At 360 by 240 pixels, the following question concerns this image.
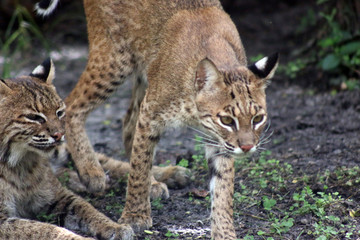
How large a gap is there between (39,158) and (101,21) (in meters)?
1.59

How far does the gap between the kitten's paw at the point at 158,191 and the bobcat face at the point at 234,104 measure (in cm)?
123

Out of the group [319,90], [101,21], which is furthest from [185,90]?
[319,90]

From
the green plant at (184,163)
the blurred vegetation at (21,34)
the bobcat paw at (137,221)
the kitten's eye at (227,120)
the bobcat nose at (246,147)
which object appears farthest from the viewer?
the blurred vegetation at (21,34)

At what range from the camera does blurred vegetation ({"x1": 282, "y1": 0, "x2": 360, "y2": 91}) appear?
8.64 m

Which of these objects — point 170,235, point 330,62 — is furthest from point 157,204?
point 330,62

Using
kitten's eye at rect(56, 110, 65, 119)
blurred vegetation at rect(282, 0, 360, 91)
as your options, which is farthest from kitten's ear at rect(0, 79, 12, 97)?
blurred vegetation at rect(282, 0, 360, 91)

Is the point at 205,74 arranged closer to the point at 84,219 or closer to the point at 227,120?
the point at 227,120

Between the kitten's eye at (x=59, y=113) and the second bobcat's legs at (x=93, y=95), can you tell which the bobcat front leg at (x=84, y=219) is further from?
the kitten's eye at (x=59, y=113)

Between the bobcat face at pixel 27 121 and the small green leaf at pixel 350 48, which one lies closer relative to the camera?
the bobcat face at pixel 27 121

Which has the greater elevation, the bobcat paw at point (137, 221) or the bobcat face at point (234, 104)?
the bobcat face at point (234, 104)

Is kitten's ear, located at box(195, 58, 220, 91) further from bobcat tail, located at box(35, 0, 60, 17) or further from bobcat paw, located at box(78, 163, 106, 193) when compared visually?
bobcat tail, located at box(35, 0, 60, 17)

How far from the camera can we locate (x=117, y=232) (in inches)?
205

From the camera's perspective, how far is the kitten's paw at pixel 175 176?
638 centimetres

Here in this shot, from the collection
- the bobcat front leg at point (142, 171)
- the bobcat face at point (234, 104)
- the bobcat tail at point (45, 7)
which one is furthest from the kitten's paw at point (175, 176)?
the bobcat tail at point (45, 7)
